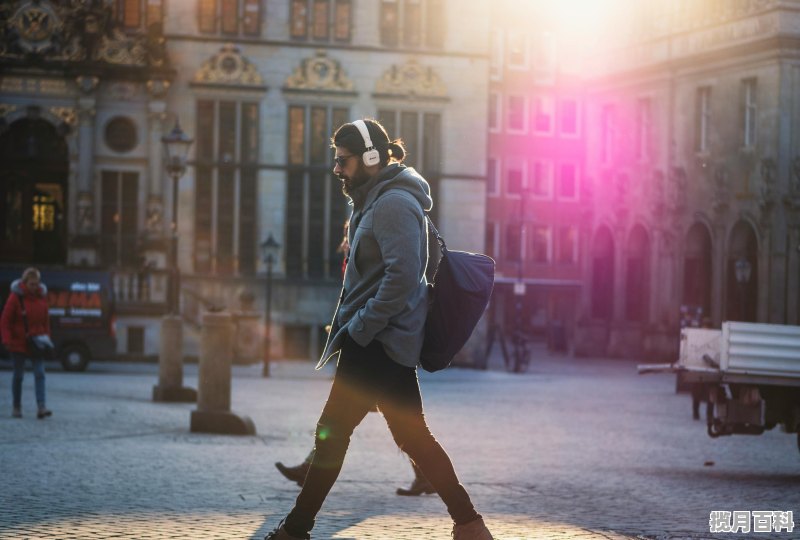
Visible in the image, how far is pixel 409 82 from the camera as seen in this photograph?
147ft

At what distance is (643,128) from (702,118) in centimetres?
411

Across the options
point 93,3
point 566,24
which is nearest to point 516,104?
point 566,24

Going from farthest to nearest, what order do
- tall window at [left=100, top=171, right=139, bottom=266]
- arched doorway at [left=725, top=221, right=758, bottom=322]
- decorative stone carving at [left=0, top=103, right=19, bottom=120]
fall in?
arched doorway at [left=725, top=221, right=758, bottom=322], tall window at [left=100, top=171, right=139, bottom=266], decorative stone carving at [left=0, top=103, right=19, bottom=120]

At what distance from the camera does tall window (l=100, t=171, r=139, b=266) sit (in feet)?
141

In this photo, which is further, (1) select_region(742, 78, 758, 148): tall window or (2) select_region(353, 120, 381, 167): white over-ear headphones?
(1) select_region(742, 78, 758, 148): tall window

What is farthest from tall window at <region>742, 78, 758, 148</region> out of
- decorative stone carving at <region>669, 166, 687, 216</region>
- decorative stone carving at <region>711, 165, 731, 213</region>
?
decorative stone carving at <region>669, 166, 687, 216</region>

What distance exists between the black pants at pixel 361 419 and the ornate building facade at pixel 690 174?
33.3 m

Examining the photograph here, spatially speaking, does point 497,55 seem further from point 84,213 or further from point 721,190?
point 84,213

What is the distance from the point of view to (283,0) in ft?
146

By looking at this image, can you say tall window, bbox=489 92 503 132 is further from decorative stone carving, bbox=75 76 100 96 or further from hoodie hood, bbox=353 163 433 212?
hoodie hood, bbox=353 163 433 212

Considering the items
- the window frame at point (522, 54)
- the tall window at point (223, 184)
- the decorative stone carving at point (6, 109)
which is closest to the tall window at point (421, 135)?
the tall window at point (223, 184)

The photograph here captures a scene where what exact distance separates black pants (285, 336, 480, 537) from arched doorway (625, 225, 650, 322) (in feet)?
151

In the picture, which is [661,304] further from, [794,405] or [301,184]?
[794,405]

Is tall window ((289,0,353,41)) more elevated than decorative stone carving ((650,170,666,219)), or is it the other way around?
tall window ((289,0,353,41))
